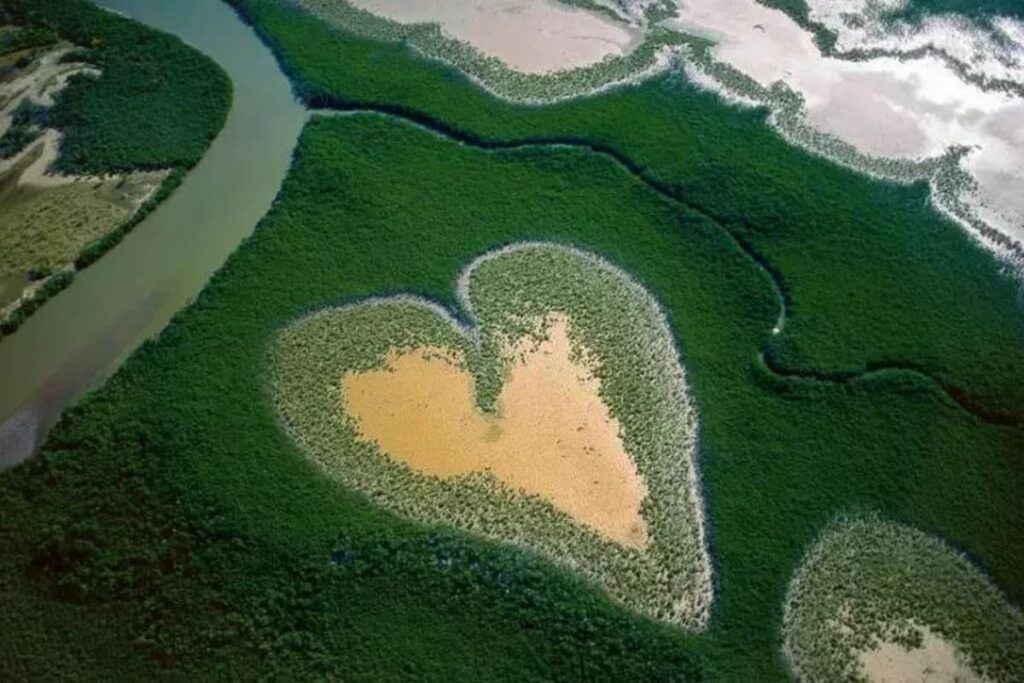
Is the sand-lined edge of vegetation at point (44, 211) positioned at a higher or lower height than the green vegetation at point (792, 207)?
lower

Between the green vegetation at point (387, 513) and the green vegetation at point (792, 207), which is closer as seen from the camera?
the green vegetation at point (387, 513)

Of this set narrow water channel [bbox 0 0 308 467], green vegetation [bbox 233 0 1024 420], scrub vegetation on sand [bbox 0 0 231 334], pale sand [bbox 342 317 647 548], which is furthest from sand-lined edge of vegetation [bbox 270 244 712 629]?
scrub vegetation on sand [bbox 0 0 231 334]

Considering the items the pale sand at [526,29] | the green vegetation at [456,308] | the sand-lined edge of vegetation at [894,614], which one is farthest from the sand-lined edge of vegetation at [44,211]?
the sand-lined edge of vegetation at [894,614]

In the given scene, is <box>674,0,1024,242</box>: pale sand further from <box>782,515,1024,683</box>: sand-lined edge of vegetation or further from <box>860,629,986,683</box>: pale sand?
<box>860,629,986,683</box>: pale sand

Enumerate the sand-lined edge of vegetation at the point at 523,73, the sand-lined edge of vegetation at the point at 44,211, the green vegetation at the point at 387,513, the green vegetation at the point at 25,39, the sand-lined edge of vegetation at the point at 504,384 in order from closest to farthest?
the green vegetation at the point at 387,513, the sand-lined edge of vegetation at the point at 504,384, the sand-lined edge of vegetation at the point at 44,211, the sand-lined edge of vegetation at the point at 523,73, the green vegetation at the point at 25,39

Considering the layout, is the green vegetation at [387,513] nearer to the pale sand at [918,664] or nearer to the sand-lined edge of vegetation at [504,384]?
the sand-lined edge of vegetation at [504,384]

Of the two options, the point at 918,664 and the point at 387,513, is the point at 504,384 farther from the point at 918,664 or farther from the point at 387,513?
the point at 918,664

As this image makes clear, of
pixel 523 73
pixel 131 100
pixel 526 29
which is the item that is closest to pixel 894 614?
pixel 523 73
